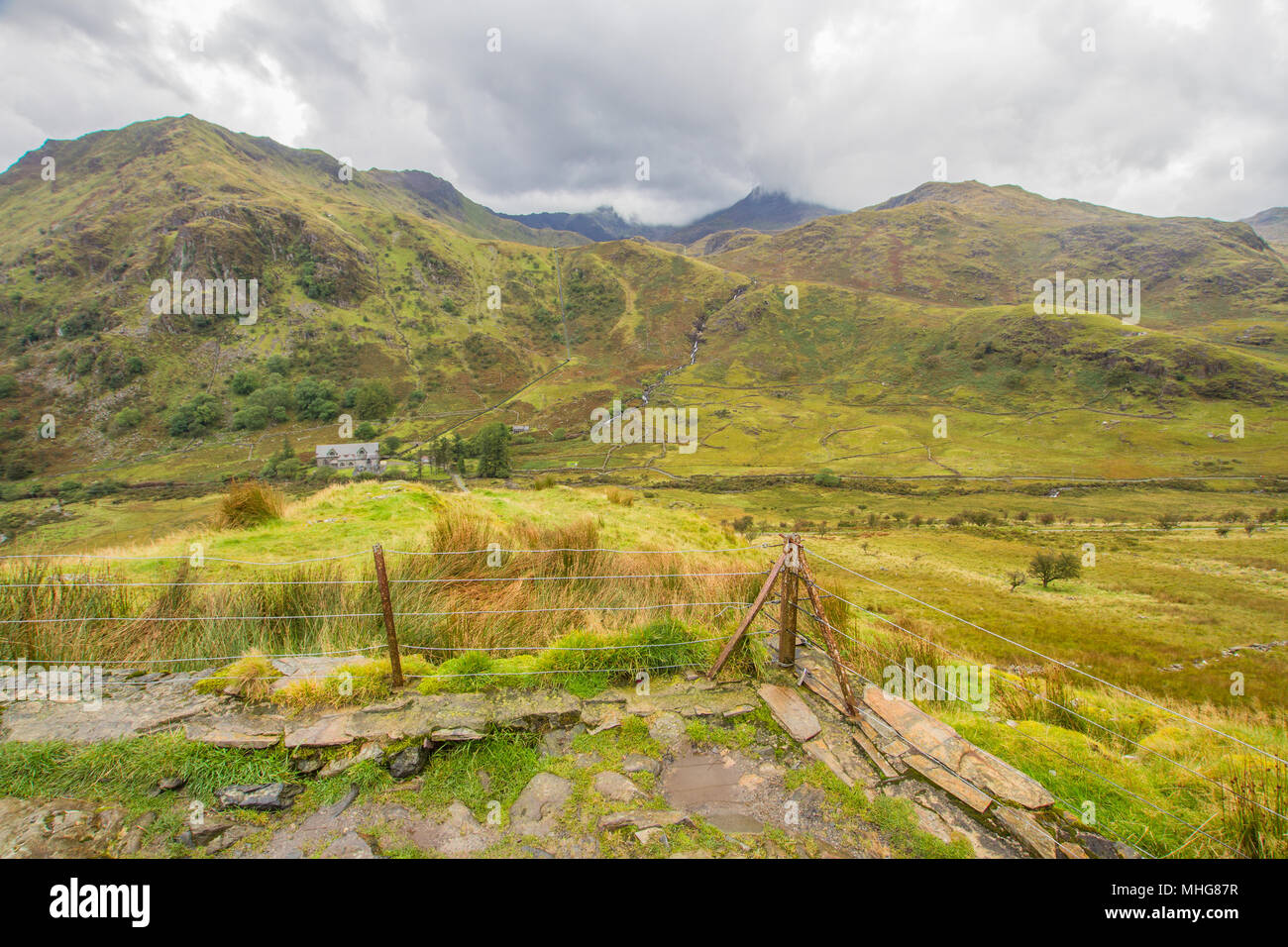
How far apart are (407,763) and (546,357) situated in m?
181

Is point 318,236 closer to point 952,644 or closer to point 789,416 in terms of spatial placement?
point 789,416

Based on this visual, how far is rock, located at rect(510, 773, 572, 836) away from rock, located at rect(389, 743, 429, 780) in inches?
42.7

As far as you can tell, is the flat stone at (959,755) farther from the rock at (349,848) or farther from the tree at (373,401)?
the tree at (373,401)

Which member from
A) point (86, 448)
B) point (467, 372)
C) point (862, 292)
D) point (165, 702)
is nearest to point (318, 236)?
point (467, 372)

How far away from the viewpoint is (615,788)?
449 centimetres

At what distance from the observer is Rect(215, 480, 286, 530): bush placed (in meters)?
11.1

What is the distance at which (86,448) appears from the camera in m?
112

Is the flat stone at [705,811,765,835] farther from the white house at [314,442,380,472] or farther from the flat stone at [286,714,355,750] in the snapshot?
the white house at [314,442,380,472]

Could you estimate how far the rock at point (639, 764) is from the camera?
15.5ft

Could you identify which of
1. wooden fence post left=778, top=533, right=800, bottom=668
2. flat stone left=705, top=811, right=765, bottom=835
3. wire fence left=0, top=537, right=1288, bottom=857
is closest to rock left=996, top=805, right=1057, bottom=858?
wire fence left=0, top=537, right=1288, bottom=857

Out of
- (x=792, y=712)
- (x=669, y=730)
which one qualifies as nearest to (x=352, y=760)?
(x=669, y=730)

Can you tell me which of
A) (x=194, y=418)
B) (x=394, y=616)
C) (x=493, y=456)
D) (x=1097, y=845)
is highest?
(x=194, y=418)

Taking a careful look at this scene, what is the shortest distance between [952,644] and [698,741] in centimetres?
1359

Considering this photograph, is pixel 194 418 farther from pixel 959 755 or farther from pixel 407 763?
Answer: pixel 959 755
